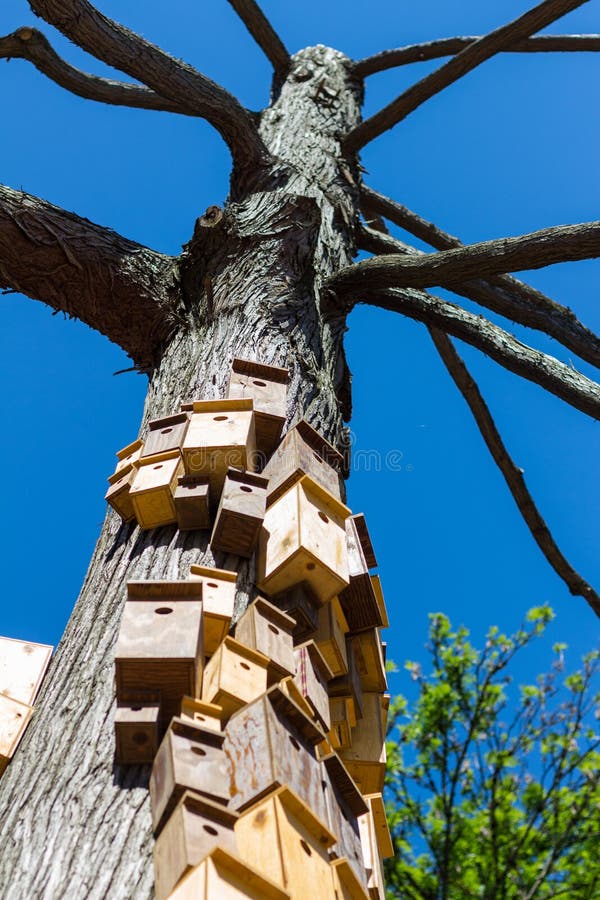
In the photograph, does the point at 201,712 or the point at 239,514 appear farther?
the point at 239,514

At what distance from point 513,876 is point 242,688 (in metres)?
5.91

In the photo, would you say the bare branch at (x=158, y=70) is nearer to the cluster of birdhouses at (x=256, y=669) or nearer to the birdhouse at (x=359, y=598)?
the cluster of birdhouses at (x=256, y=669)

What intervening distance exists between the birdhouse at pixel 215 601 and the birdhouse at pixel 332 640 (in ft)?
0.92

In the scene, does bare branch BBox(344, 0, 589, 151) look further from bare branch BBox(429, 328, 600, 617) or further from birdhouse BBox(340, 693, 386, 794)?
birdhouse BBox(340, 693, 386, 794)

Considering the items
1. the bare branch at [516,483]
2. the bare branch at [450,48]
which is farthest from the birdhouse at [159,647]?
the bare branch at [450,48]

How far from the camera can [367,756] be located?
7.12 ft

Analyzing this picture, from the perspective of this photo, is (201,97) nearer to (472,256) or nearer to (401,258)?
(401,258)

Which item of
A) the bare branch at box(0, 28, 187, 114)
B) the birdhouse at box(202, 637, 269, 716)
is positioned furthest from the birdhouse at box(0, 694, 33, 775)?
A: the bare branch at box(0, 28, 187, 114)

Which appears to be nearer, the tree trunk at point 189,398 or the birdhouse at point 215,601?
the tree trunk at point 189,398

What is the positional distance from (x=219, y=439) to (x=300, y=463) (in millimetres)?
211

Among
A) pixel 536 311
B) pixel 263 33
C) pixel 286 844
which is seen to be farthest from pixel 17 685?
pixel 263 33

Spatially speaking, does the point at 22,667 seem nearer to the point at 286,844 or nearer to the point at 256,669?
the point at 256,669

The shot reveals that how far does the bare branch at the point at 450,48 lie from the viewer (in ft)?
17.0

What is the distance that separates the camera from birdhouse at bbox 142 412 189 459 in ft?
7.56
